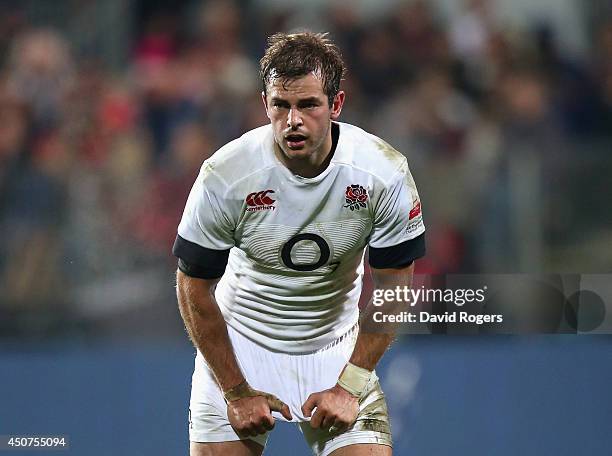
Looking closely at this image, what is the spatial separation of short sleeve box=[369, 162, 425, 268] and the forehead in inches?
12.8

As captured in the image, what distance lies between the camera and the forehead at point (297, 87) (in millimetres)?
2998

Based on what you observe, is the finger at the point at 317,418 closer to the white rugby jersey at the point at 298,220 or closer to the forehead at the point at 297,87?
the white rugby jersey at the point at 298,220

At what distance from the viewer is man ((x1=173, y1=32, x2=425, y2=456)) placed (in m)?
3.08

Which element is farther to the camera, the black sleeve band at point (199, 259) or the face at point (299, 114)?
the black sleeve band at point (199, 259)

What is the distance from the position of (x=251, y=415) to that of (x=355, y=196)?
0.64 m

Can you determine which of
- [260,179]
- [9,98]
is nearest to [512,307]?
[260,179]

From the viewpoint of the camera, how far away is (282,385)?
3322 millimetres

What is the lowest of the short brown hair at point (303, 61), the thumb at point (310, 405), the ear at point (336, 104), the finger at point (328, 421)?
the finger at point (328, 421)

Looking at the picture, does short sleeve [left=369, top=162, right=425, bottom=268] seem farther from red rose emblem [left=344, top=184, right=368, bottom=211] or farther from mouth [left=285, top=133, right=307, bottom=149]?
mouth [left=285, top=133, right=307, bottom=149]

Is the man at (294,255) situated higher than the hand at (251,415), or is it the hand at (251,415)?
the man at (294,255)

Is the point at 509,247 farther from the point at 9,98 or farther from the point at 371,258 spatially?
the point at 9,98

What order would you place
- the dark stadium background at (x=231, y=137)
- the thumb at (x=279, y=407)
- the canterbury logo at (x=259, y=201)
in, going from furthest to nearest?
the dark stadium background at (x=231, y=137) → the thumb at (x=279, y=407) → the canterbury logo at (x=259, y=201)

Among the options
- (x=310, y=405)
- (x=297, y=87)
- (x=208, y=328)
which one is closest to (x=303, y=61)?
(x=297, y=87)

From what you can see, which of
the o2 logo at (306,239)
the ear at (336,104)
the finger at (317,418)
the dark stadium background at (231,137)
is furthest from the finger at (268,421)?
the dark stadium background at (231,137)
